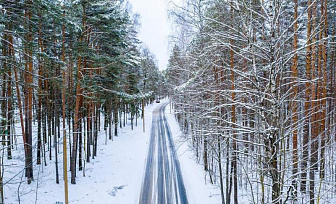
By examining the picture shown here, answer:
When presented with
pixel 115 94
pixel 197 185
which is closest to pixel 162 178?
pixel 197 185

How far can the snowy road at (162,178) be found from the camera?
1227 centimetres

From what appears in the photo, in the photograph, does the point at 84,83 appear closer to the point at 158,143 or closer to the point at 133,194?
the point at 133,194

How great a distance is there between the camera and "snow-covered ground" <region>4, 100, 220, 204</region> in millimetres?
11414

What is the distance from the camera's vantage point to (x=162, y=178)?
15102 mm

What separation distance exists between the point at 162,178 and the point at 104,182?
167 inches

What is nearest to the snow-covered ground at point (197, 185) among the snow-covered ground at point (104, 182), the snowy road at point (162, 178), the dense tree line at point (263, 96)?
the snow-covered ground at point (104, 182)

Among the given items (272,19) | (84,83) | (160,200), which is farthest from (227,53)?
(160,200)

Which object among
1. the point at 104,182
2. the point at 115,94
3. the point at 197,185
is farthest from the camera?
the point at 115,94

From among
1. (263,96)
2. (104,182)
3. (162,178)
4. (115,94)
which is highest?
(115,94)

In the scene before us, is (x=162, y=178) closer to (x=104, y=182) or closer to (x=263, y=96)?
(x=104, y=182)

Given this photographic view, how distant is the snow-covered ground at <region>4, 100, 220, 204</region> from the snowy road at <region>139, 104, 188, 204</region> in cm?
46

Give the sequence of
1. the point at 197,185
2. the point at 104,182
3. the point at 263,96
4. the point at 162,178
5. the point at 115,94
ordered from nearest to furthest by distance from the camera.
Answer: the point at 263,96 < the point at 197,185 < the point at 104,182 < the point at 115,94 < the point at 162,178

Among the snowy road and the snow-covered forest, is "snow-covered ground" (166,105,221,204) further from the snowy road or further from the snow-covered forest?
the snowy road

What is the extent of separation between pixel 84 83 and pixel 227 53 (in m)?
8.04
